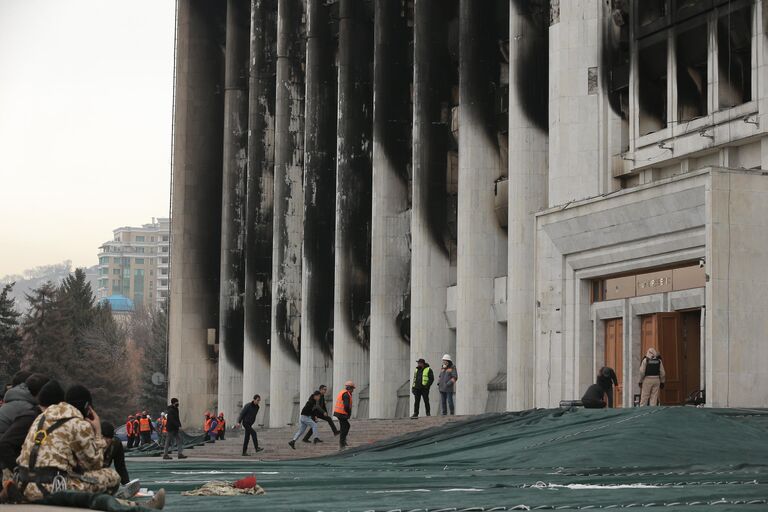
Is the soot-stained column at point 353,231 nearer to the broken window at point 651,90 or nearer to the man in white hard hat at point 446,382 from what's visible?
the man in white hard hat at point 446,382

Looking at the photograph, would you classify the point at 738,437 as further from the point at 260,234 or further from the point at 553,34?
the point at 260,234

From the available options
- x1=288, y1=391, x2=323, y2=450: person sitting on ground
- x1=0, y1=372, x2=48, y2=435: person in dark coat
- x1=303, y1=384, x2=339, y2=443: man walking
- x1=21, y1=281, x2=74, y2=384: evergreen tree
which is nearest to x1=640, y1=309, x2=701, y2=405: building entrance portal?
x1=303, y1=384, x2=339, y2=443: man walking

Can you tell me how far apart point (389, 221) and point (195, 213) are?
66.1 ft

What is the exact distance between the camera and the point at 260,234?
6153cm

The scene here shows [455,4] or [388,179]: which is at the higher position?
[455,4]

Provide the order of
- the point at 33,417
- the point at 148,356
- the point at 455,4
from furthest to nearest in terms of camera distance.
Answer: the point at 148,356 < the point at 455,4 < the point at 33,417

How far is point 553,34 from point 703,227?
941 centimetres

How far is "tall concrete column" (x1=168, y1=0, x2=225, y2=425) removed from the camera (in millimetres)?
68062

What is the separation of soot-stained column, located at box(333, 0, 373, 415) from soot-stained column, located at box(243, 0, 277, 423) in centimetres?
819

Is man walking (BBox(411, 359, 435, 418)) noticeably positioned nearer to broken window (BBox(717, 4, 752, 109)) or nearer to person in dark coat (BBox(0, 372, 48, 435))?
broken window (BBox(717, 4, 752, 109))

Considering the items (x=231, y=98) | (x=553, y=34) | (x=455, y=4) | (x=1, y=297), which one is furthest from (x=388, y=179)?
(x=1, y=297)

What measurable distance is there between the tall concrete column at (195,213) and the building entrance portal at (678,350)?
36.5 meters

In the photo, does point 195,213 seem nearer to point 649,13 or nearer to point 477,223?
point 477,223

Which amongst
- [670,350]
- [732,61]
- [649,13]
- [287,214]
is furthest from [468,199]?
[287,214]
